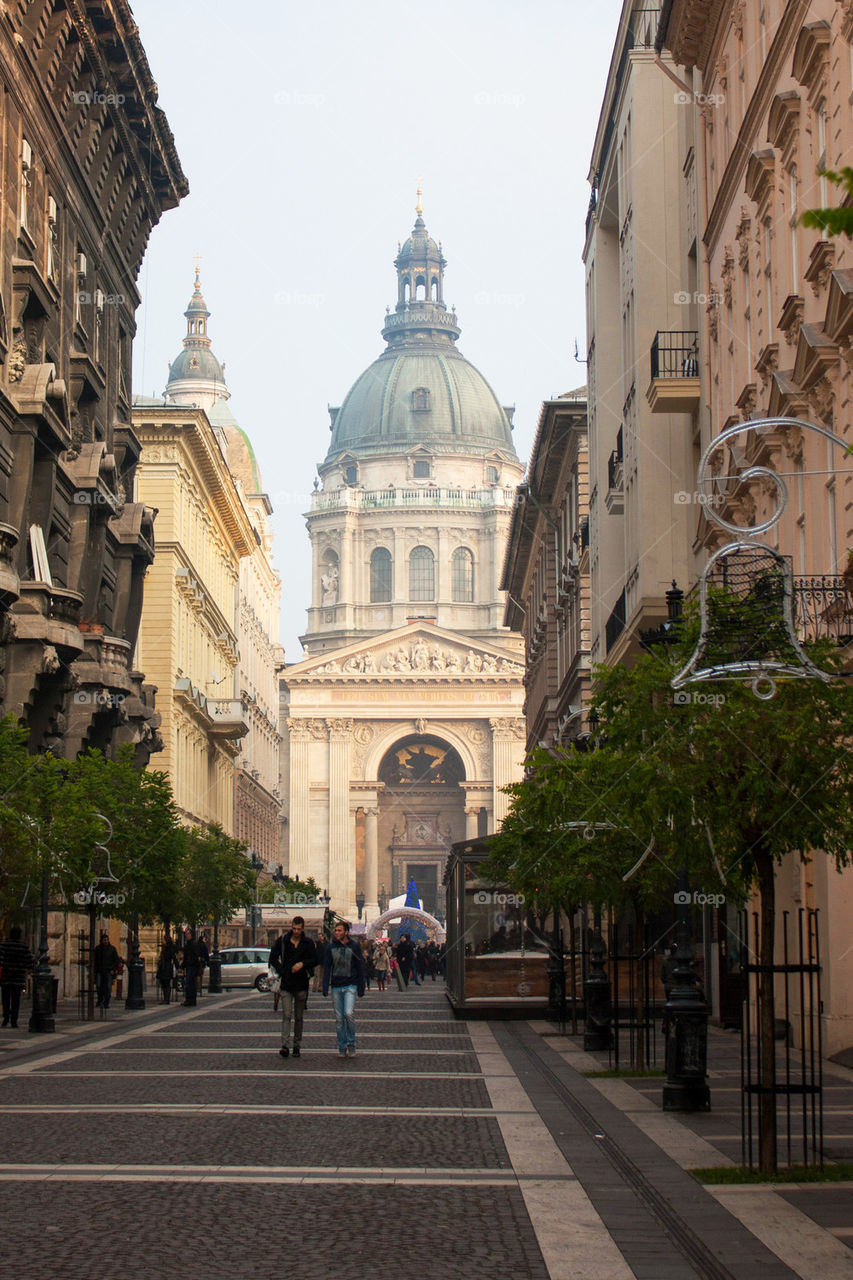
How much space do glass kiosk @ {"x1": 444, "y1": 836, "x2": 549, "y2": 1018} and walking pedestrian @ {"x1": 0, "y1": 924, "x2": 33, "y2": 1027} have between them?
321 inches

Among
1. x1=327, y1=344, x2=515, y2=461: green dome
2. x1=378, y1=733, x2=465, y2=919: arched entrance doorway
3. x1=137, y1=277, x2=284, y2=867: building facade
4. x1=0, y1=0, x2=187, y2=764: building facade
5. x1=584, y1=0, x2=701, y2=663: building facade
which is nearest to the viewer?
x1=0, y1=0, x2=187, y2=764: building facade

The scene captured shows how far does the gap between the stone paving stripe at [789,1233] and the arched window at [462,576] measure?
129471mm

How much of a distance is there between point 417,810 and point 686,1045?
11473 centimetres

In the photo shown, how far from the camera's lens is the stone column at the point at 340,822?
399 ft

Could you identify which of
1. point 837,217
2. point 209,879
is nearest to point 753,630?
point 837,217

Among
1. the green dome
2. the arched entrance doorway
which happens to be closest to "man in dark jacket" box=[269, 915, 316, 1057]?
the arched entrance doorway

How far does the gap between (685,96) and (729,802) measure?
2119 centimetres

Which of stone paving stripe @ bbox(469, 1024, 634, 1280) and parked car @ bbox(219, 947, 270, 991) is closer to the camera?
stone paving stripe @ bbox(469, 1024, 634, 1280)

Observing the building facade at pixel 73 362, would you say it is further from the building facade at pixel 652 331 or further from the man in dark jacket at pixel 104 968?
the building facade at pixel 652 331

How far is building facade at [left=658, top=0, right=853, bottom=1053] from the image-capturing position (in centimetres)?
1952

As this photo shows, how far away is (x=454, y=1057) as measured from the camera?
23.3 metres

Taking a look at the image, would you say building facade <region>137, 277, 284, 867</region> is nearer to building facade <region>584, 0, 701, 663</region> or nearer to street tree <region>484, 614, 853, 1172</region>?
building facade <region>584, 0, 701, 663</region>

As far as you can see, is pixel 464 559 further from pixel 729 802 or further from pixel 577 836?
pixel 729 802

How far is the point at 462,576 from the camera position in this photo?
142m
